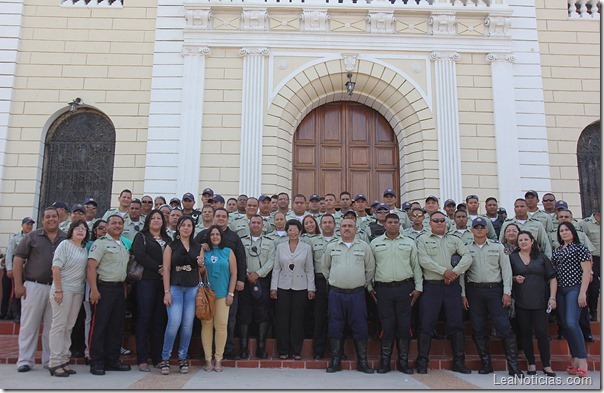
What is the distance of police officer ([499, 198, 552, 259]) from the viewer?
7.96 meters

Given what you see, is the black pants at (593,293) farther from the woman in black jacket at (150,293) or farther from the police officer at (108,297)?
the police officer at (108,297)

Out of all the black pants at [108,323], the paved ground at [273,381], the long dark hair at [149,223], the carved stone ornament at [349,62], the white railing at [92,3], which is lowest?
the paved ground at [273,381]

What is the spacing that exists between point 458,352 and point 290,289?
234 cm

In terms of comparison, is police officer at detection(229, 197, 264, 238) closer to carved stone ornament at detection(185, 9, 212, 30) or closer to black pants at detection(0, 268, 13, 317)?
black pants at detection(0, 268, 13, 317)

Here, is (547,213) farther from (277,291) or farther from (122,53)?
(122,53)

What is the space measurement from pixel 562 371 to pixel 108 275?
6.01 m

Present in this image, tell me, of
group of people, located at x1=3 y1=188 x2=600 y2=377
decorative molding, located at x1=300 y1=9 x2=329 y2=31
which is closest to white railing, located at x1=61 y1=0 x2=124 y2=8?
decorative molding, located at x1=300 y1=9 x2=329 y2=31

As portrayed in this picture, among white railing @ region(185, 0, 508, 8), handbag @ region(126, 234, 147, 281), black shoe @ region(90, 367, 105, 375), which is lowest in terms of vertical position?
black shoe @ region(90, 367, 105, 375)

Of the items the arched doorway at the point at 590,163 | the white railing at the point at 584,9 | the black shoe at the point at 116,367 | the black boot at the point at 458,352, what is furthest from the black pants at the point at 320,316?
the white railing at the point at 584,9

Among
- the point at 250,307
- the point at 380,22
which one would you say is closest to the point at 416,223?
the point at 250,307

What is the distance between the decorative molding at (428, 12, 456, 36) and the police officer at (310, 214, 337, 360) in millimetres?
6468

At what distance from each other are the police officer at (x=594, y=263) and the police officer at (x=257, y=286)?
16.2ft

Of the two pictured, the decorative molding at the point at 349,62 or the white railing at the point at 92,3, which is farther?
the white railing at the point at 92,3

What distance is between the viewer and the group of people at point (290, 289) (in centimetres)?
655
